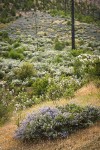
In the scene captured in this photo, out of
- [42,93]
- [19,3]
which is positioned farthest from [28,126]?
[19,3]

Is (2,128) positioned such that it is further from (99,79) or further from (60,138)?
(99,79)

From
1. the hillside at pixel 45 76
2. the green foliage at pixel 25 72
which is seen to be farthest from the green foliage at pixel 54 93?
the green foliage at pixel 25 72

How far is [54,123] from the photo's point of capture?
35.2 feet

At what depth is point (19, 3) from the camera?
2438 inches

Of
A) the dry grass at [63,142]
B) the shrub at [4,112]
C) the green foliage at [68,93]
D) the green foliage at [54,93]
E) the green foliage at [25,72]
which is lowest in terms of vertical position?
the green foliage at [25,72]

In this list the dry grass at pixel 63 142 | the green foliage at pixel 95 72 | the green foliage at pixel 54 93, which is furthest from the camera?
the green foliage at pixel 95 72

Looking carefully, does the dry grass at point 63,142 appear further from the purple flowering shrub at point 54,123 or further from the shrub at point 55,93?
the shrub at point 55,93

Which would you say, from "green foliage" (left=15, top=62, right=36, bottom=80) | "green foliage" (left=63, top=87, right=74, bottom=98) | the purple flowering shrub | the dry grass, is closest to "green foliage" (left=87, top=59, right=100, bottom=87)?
"green foliage" (left=63, top=87, right=74, bottom=98)

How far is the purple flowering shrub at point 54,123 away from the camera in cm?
1068

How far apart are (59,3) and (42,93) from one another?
6360 centimetres

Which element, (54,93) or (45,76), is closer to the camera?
(54,93)

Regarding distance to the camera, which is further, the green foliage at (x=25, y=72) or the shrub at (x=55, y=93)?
the green foliage at (x=25, y=72)

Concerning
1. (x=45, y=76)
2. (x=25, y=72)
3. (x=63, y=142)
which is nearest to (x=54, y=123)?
(x=63, y=142)

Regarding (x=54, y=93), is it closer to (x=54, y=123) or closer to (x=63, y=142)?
(x=54, y=123)
